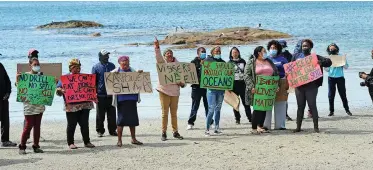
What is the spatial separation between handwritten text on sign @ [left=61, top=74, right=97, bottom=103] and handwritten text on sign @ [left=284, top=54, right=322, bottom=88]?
390 centimetres

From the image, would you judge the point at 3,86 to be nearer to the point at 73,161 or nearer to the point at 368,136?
the point at 73,161

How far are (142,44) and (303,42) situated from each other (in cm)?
3571

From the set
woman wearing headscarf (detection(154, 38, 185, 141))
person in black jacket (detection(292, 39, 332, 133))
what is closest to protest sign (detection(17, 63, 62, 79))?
woman wearing headscarf (detection(154, 38, 185, 141))

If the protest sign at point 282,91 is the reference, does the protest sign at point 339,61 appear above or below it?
above

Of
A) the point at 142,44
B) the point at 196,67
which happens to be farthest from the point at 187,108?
the point at 142,44

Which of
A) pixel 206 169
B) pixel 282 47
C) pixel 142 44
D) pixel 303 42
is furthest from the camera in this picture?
pixel 142 44

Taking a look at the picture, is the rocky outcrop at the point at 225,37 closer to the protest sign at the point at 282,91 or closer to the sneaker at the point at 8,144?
the protest sign at the point at 282,91

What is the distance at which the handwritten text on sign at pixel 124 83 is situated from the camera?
12.2 m

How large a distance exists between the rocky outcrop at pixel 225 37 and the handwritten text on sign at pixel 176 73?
1251 inches

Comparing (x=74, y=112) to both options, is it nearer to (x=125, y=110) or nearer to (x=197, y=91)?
(x=125, y=110)

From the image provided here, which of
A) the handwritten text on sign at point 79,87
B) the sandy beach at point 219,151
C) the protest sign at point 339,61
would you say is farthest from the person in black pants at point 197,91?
the protest sign at point 339,61

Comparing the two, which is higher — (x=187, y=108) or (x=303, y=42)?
(x=303, y=42)

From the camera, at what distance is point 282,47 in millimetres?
14227

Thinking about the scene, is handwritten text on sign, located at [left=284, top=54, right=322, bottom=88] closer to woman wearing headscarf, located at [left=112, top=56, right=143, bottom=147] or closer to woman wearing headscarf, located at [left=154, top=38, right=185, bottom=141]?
woman wearing headscarf, located at [left=154, top=38, right=185, bottom=141]
